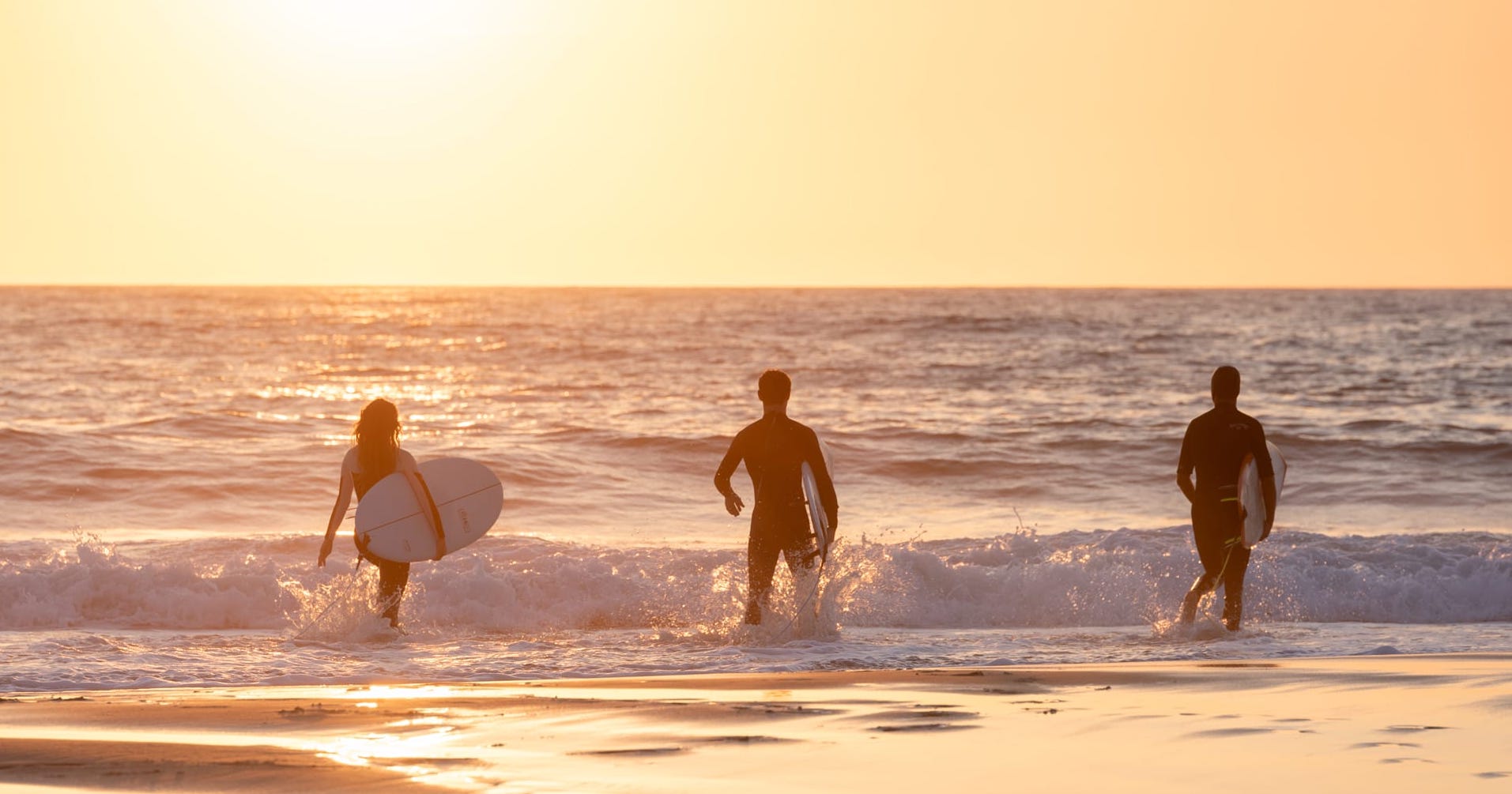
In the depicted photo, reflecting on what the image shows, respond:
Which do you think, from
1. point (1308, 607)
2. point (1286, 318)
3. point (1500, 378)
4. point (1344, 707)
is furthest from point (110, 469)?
point (1286, 318)

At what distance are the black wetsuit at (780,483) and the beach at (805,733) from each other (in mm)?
1168

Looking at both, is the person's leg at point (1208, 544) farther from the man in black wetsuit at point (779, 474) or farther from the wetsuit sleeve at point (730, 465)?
the wetsuit sleeve at point (730, 465)

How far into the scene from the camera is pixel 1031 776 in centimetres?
591

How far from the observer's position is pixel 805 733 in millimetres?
6699

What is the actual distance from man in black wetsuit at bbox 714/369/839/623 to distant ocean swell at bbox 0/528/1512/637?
109 cm

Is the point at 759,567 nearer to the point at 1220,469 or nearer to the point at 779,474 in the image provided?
the point at 779,474

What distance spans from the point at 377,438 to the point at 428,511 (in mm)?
595

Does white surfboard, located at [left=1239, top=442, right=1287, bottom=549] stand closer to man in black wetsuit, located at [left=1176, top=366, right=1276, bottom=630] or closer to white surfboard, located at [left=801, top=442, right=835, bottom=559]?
man in black wetsuit, located at [left=1176, top=366, right=1276, bottom=630]

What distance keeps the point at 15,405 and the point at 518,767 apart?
2313cm

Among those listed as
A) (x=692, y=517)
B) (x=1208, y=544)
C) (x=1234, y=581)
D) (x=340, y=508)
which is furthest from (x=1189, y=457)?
(x=692, y=517)

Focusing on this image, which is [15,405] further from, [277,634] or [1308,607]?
[1308,607]

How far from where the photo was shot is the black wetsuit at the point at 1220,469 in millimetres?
9703

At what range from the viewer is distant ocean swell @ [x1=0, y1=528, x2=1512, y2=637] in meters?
11.5

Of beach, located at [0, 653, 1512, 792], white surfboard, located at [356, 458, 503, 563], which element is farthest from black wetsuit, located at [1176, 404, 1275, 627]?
white surfboard, located at [356, 458, 503, 563]
